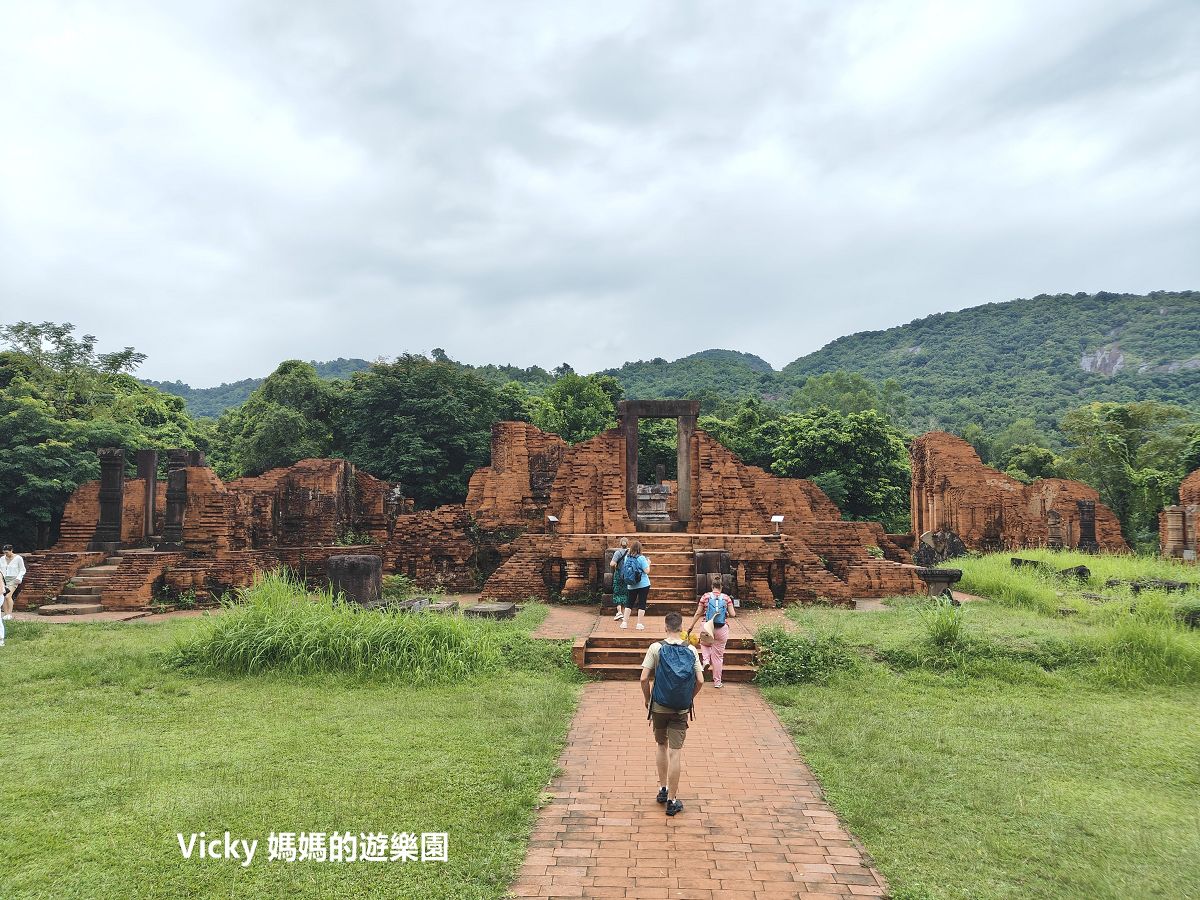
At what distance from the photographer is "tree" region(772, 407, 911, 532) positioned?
32.0 m

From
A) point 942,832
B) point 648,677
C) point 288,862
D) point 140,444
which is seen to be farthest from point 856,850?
point 140,444

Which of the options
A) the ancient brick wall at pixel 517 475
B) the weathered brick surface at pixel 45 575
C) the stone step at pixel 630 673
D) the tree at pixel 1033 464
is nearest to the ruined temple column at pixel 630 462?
the ancient brick wall at pixel 517 475

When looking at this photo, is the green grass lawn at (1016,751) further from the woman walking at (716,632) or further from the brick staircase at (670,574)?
the brick staircase at (670,574)

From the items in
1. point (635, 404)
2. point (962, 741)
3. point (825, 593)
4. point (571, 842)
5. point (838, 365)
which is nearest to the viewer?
point (571, 842)

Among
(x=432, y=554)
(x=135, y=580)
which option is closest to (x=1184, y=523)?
(x=432, y=554)

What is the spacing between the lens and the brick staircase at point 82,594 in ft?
43.9

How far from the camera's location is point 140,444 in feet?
73.2

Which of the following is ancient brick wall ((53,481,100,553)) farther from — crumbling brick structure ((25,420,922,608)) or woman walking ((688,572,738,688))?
woman walking ((688,572,738,688))

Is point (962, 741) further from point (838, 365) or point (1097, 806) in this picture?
point (838, 365)

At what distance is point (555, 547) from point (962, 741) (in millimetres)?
8410

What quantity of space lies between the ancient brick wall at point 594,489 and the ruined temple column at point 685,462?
133 cm

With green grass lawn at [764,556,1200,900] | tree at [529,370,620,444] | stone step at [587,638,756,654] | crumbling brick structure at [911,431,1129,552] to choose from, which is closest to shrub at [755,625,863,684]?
green grass lawn at [764,556,1200,900]

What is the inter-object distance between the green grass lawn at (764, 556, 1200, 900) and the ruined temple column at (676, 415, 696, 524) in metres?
6.02

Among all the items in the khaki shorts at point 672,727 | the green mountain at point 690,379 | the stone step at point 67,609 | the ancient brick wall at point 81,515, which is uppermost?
the green mountain at point 690,379
